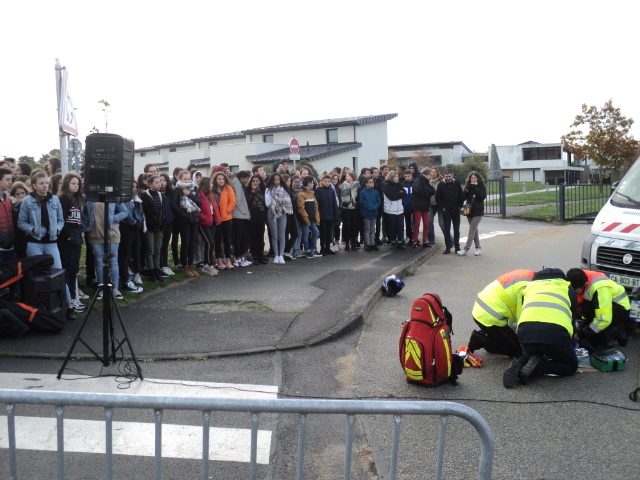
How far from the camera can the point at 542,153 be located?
8988 cm

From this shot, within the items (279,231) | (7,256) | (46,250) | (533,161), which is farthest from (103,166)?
(533,161)

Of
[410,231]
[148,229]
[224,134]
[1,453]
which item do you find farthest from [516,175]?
[1,453]

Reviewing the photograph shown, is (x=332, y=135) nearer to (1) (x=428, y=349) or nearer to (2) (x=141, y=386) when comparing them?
(1) (x=428, y=349)

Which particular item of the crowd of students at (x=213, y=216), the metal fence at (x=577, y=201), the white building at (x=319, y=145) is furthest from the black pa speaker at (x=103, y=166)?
the white building at (x=319, y=145)

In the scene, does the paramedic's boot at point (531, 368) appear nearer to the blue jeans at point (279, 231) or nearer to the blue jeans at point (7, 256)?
the blue jeans at point (7, 256)

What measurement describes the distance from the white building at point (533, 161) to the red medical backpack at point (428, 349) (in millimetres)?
84816

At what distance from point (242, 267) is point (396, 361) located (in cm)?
608

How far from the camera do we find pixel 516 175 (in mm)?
89875

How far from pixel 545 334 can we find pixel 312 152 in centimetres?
4815

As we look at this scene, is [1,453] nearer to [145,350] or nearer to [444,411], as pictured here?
[145,350]

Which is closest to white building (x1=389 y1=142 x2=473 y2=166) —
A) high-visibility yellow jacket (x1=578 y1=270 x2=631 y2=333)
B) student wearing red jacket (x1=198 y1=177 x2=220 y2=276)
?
student wearing red jacket (x1=198 y1=177 x2=220 y2=276)

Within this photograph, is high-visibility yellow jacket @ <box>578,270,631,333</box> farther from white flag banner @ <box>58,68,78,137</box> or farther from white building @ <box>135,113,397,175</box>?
white building @ <box>135,113,397,175</box>

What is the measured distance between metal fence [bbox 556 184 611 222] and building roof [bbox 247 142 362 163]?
28.3 metres

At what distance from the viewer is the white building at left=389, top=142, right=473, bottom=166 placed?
8167 centimetres
